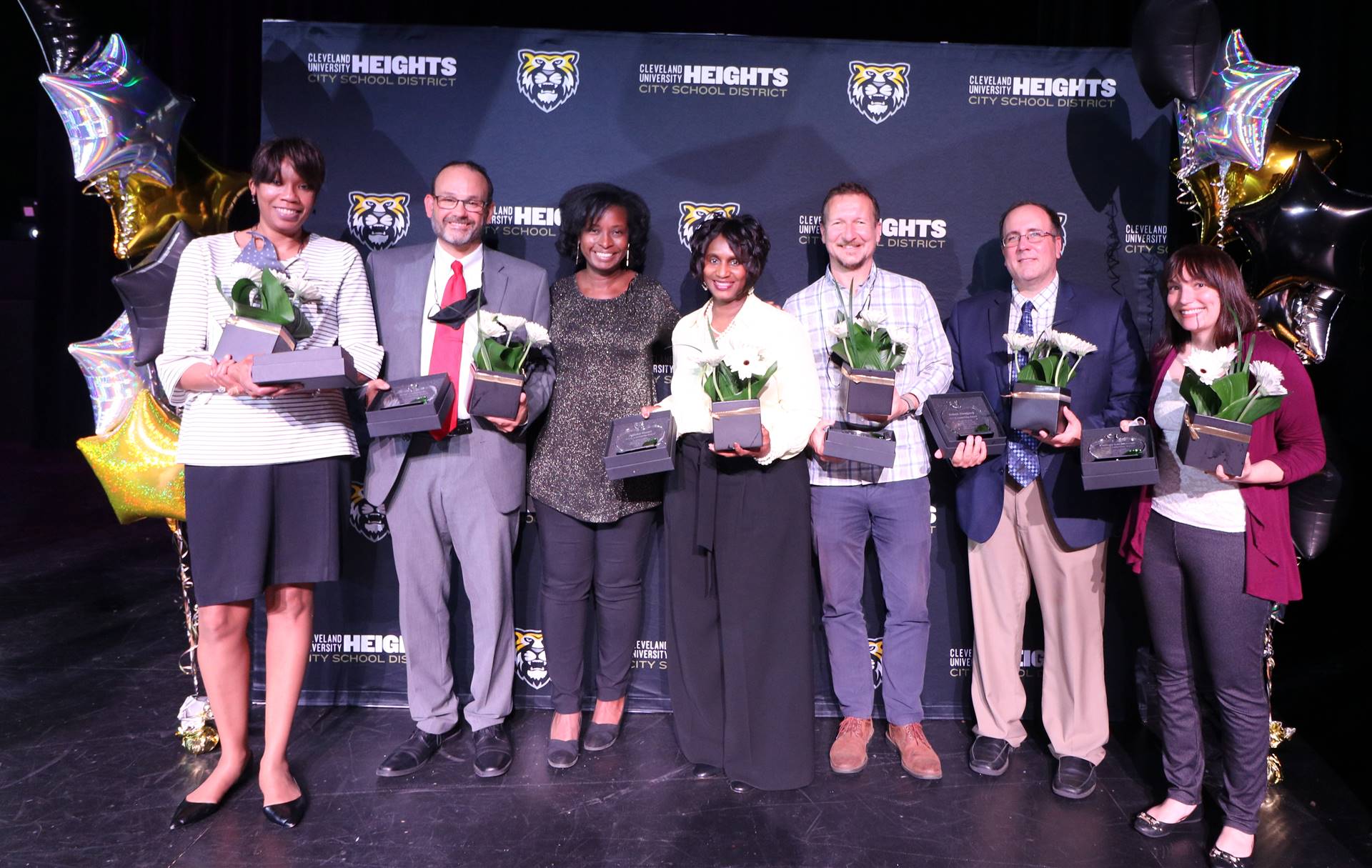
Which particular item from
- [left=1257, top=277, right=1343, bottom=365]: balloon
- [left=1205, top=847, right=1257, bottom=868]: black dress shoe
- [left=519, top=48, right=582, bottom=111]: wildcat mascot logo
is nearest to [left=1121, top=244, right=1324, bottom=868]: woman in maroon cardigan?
[left=1205, top=847, right=1257, bottom=868]: black dress shoe

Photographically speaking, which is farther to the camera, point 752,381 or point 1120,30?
point 1120,30

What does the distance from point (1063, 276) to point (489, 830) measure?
2888 millimetres

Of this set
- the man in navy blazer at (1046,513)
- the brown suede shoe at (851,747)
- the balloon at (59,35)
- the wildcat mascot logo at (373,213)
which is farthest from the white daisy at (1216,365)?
the balloon at (59,35)

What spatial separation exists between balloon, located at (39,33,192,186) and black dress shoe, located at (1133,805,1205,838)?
377 cm

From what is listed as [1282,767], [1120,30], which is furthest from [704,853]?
[1120,30]

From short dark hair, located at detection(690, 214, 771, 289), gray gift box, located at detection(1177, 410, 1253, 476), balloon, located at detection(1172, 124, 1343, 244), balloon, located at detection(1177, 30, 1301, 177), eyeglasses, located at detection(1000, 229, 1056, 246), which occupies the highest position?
balloon, located at detection(1177, 30, 1301, 177)

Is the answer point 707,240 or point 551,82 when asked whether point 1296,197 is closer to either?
point 707,240

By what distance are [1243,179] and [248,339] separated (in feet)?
10.7

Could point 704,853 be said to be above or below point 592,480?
below

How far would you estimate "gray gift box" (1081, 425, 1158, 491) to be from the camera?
2.56 m

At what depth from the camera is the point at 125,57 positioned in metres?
2.96

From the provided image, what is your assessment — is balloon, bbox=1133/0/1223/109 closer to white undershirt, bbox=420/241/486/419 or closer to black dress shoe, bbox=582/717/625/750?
white undershirt, bbox=420/241/486/419

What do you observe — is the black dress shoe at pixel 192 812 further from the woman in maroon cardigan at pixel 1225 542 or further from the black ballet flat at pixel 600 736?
the woman in maroon cardigan at pixel 1225 542

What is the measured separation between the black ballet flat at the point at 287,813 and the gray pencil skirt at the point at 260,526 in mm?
637
